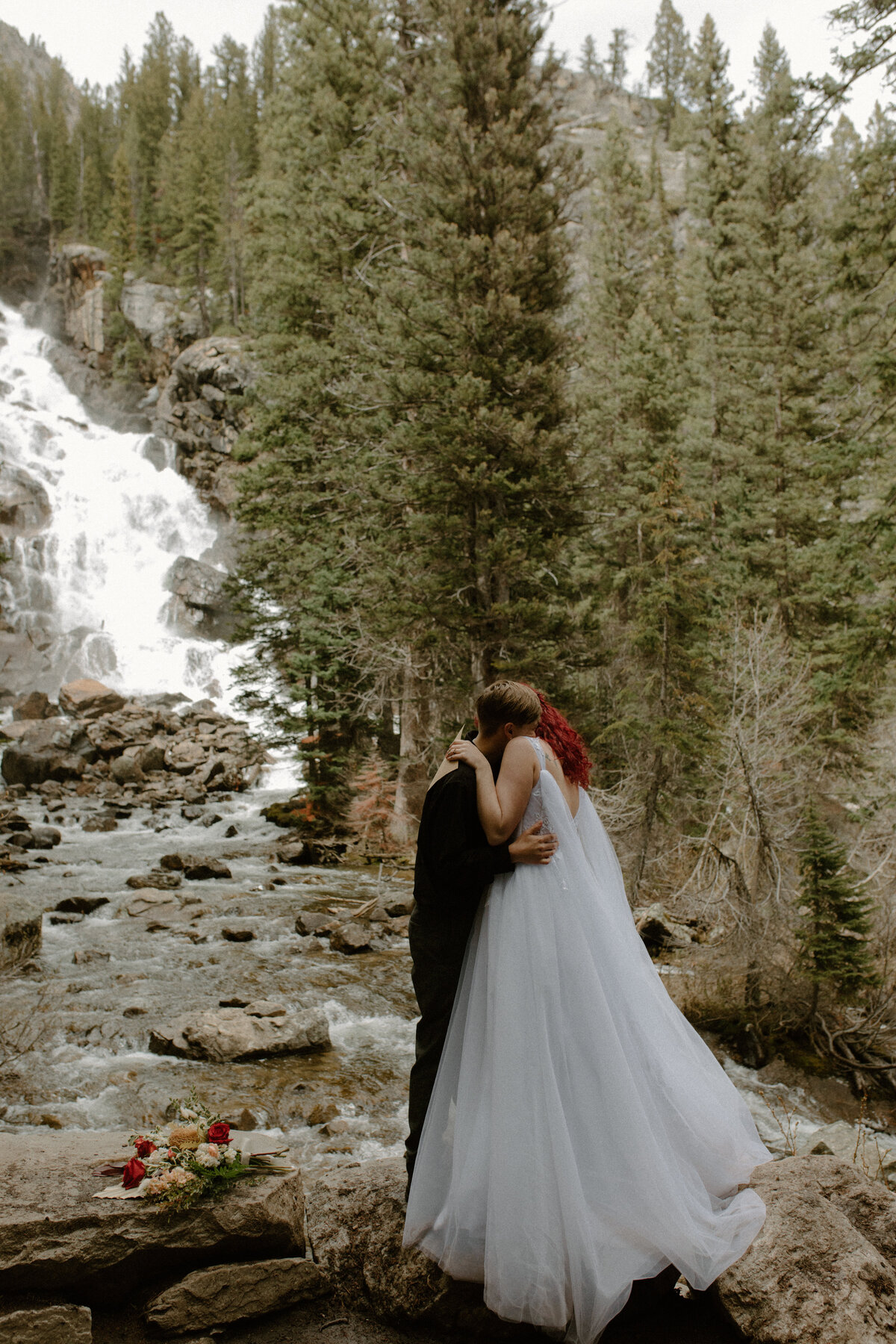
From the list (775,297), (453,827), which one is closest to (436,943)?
(453,827)

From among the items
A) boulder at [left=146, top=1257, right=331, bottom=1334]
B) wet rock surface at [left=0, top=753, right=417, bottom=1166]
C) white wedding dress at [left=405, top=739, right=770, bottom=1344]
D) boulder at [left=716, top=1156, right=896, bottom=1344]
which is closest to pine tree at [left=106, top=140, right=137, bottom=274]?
wet rock surface at [left=0, top=753, right=417, bottom=1166]

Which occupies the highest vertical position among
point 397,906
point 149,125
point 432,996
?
point 149,125

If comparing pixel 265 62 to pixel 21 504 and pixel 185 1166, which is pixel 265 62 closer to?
pixel 21 504

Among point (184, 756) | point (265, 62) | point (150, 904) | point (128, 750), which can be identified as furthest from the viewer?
point (265, 62)

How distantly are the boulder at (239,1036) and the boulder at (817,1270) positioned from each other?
5257 mm

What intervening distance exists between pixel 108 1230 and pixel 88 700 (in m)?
28.4

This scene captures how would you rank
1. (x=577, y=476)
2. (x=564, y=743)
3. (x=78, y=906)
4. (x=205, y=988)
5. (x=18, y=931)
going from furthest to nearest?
1. (x=577, y=476)
2. (x=78, y=906)
3. (x=18, y=931)
4. (x=205, y=988)
5. (x=564, y=743)

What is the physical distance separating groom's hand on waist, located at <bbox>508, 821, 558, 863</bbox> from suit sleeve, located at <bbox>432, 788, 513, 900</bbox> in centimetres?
3

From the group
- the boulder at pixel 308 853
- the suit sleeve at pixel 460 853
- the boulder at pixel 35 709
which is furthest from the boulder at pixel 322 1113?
the boulder at pixel 35 709

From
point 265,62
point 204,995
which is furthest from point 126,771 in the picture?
point 265,62

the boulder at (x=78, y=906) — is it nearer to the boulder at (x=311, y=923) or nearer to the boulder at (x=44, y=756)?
the boulder at (x=311, y=923)

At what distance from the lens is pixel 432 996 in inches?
135

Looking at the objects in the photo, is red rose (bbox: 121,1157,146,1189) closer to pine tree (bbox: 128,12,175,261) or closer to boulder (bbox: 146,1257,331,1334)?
boulder (bbox: 146,1257,331,1334)

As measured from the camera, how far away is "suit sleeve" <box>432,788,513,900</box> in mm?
3352
